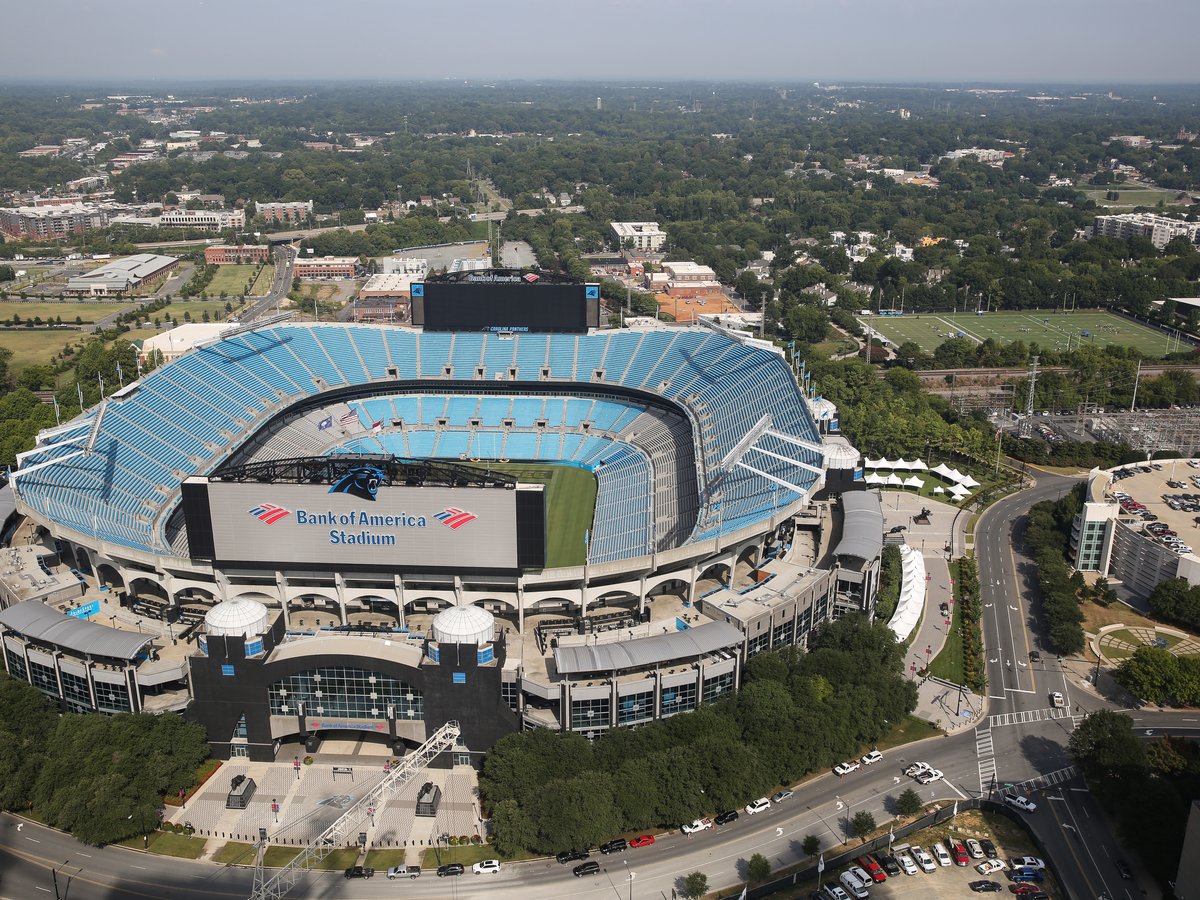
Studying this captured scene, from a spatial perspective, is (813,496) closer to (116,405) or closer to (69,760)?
(69,760)

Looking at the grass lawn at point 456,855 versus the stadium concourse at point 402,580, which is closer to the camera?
the grass lawn at point 456,855

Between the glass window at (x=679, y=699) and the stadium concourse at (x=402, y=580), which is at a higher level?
the stadium concourse at (x=402, y=580)

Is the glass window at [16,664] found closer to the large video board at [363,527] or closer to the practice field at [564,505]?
the large video board at [363,527]

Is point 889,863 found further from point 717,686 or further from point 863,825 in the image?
point 717,686

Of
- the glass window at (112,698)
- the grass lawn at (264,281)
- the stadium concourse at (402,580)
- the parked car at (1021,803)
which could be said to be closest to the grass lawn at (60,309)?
the grass lawn at (264,281)

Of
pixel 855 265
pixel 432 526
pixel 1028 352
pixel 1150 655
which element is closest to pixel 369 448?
pixel 432 526

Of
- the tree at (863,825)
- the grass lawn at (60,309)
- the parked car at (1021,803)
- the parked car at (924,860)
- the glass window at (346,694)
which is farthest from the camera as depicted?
the grass lawn at (60,309)
